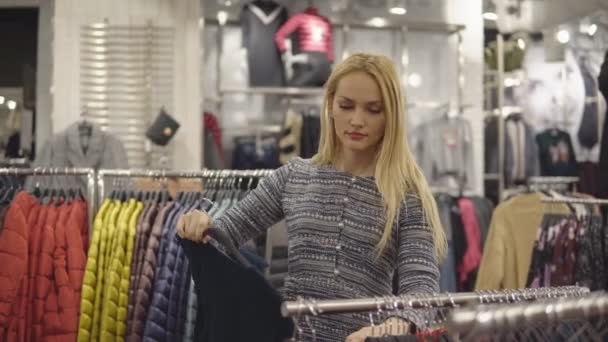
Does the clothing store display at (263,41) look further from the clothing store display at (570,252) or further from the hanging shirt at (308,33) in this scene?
the clothing store display at (570,252)

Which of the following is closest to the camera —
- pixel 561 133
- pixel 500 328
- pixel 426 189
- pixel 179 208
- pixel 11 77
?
pixel 500 328

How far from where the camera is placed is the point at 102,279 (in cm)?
255

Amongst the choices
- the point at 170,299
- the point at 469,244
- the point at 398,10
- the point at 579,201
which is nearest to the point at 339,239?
the point at 170,299

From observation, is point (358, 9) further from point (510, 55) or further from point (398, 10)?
point (510, 55)

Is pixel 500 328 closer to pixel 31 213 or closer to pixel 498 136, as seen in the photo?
pixel 31 213

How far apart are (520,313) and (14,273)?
1996 millimetres

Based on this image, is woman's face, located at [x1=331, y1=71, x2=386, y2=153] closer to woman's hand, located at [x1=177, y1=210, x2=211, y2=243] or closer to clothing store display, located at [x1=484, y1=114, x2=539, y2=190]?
woman's hand, located at [x1=177, y1=210, x2=211, y2=243]

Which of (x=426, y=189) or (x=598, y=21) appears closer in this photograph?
(x=426, y=189)

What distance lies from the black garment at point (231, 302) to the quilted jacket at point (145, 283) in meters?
0.78

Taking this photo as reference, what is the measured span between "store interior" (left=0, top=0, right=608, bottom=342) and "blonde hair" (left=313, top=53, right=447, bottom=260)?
244mm

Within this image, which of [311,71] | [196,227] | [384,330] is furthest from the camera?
[311,71]

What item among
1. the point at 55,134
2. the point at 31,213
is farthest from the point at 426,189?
the point at 55,134

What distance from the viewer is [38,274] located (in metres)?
2.55

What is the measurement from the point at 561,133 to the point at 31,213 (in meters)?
4.97
